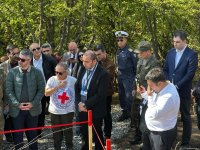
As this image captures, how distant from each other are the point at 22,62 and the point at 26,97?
58 cm

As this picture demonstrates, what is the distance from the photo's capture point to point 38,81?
6195 millimetres

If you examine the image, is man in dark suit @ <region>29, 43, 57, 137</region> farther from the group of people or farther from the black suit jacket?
the black suit jacket

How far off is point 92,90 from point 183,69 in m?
1.59

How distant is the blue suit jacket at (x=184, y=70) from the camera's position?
20.1 ft

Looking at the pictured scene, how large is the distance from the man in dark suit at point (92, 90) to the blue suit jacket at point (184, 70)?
126 cm

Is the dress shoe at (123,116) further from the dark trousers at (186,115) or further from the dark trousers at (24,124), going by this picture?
the dark trousers at (24,124)

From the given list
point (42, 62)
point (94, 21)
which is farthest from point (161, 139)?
point (94, 21)

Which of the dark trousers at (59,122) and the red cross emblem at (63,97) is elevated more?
the red cross emblem at (63,97)

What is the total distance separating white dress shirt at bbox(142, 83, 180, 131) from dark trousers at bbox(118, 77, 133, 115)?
357cm

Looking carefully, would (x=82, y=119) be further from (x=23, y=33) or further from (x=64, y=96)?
(x=23, y=33)

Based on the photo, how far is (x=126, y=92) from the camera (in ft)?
27.4

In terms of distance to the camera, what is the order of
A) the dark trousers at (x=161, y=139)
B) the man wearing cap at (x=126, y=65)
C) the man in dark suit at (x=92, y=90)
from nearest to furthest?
the dark trousers at (x=161, y=139) < the man in dark suit at (x=92, y=90) < the man wearing cap at (x=126, y=65)

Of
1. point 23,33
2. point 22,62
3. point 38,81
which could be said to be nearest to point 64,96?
point 38,81

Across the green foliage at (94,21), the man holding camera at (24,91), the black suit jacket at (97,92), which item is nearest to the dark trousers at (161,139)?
the black suit jacket at (97,92)
